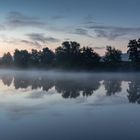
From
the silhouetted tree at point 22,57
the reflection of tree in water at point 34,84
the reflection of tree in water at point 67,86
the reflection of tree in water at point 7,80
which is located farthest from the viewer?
the silhouetted tree at point 22,57

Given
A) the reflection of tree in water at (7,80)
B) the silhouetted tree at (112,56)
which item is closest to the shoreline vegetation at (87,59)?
the silhouetted tree at (112,56)

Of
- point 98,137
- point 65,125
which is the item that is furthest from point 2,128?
point 98,137

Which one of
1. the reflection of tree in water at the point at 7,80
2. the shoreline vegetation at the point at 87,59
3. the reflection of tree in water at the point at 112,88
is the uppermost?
the shoreline vegetation at the point at 87,59

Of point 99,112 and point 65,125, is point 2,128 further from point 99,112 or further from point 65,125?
point 99,112


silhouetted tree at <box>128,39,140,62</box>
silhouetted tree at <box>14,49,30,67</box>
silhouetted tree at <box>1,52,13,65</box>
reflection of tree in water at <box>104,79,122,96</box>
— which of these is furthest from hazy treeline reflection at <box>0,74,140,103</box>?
silhouetted tree at <box>1,52,13,65</box>

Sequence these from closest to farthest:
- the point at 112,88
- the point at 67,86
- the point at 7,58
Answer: the point at 112,88, the point at 67,86, the point at 7,58

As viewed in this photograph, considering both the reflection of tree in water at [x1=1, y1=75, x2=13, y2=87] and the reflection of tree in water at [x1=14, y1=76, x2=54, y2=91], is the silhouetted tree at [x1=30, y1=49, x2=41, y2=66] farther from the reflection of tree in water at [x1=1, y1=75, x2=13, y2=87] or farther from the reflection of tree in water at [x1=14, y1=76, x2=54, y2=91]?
the reflection of tree in water at [x1=14, y1=76, x2=54, y2=91]

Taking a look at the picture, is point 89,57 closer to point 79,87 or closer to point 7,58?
point 7,58

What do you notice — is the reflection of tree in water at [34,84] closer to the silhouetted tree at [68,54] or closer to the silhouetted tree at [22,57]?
the silhouetted tree at [68,54]

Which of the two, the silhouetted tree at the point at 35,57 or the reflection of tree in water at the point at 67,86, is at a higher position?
the silhouetted tree at the point at 35,57

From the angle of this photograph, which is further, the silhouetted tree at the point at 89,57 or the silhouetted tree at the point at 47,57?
the silhouetted tree at the point at 47,57

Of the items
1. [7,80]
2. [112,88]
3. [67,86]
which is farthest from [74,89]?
[7,80]

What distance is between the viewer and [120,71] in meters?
99.9

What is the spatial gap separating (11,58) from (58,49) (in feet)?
146
